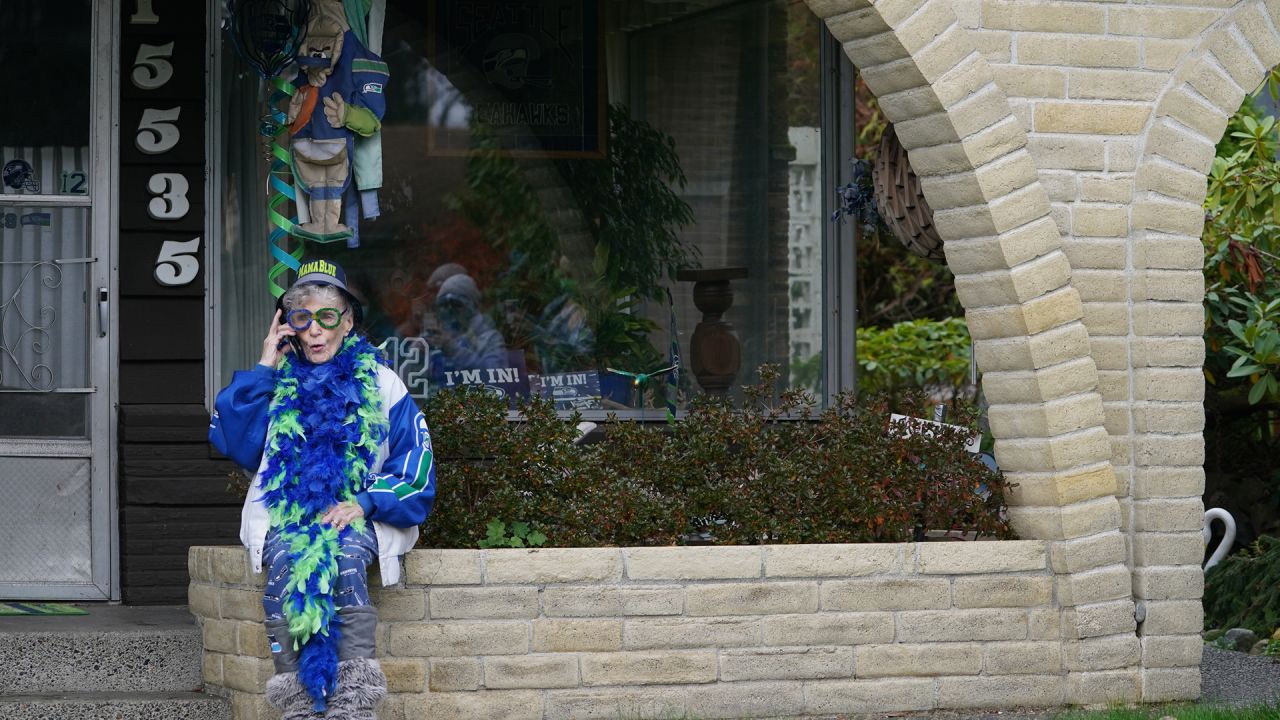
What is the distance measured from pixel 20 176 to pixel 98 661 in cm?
239

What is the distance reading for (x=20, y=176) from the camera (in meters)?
6.96

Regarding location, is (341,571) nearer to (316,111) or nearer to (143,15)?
(316,111)

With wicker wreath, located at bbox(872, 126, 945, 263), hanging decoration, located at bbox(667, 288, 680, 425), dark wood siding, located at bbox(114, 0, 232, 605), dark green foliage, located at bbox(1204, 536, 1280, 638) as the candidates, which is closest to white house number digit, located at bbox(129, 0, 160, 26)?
dark wood siding, located at bbox(114, 0, 232, 605)

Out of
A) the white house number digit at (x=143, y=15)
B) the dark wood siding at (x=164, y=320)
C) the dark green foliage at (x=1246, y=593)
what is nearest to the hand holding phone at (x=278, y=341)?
the dark wood siding at (x=164, y=320)

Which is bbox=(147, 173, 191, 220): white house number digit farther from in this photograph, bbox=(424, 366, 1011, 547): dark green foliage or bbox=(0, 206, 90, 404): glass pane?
bbox=(424, 366, 1011, 547): dark green foliage

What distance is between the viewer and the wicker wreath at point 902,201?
6090 mm

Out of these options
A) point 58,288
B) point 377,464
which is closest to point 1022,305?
point 377,464

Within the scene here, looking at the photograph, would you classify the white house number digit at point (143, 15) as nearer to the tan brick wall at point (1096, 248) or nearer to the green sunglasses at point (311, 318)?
the green sunglasses at point (311, 318)

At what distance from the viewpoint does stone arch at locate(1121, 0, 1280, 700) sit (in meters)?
5.90

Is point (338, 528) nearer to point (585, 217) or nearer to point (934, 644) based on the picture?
point (934, 644)

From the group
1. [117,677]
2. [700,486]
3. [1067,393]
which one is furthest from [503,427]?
[1067,393]

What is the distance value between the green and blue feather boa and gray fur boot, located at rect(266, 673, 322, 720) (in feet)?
0.11

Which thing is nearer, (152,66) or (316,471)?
(316,471)

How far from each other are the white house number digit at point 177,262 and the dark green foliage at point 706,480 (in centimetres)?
180
